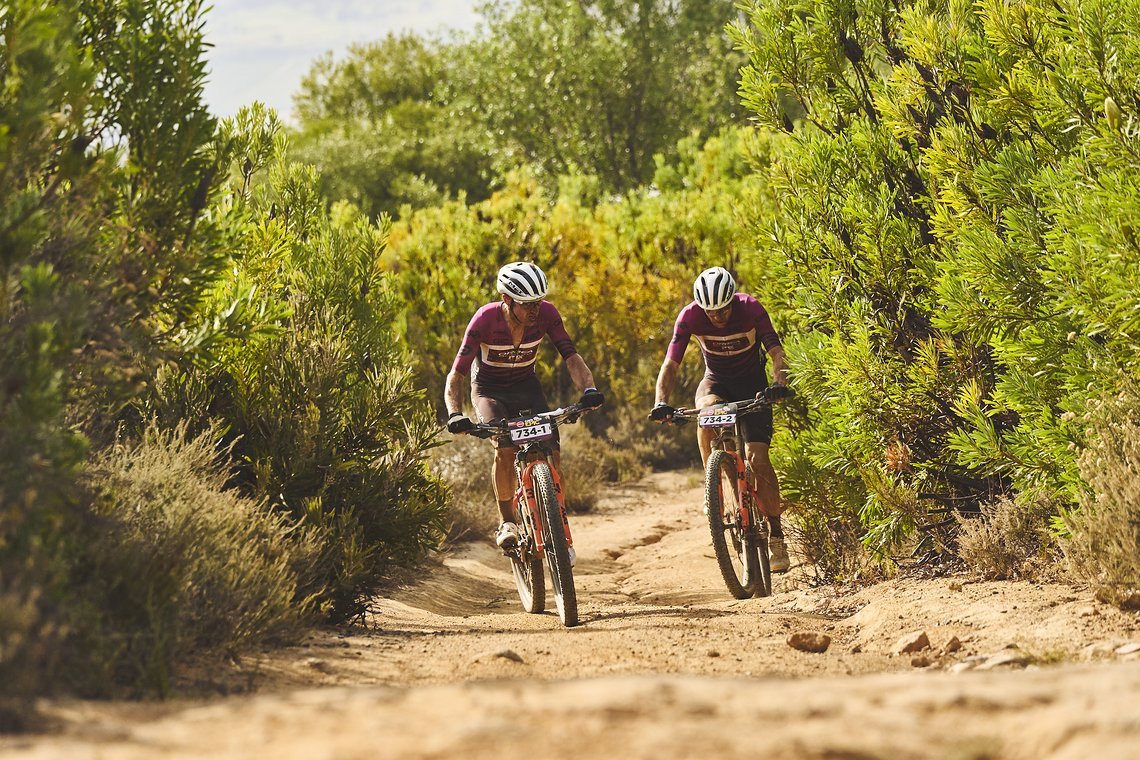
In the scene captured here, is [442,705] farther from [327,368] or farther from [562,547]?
[327,368]

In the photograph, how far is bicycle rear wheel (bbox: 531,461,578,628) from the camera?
7070 mm

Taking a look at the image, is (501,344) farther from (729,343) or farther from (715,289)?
(729,343)

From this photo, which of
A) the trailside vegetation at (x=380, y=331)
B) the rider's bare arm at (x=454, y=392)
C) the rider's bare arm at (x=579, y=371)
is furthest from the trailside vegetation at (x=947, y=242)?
the rider's bare arm at (x=454, y=392)

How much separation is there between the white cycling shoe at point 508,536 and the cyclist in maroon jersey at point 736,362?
1.15 m

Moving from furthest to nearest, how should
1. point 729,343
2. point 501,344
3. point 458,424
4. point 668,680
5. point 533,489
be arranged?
1. point 729,343
2. point 501,344
3. point 533,489
4. point 458,424
5. point 668,680

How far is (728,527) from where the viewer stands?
8.06 m

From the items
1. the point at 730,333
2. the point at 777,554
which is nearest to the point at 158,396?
the point at 730,333

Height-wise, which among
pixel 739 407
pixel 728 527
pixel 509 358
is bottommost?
pixel 728 527

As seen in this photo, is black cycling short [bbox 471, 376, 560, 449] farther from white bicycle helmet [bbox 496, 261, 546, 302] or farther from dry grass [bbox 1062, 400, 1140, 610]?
A: dry grass [bbox 1062, 400, 1140, 610]

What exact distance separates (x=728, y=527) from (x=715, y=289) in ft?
5.16

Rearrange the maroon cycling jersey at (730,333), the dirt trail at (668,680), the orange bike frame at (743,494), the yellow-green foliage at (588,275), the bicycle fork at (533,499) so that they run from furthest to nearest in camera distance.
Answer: the yellow-green foliage at (588,275)
the maroon cycling jersey at (730,333)
the orange bike frame at (743,494)
the bicycle fork at (533,499)
the dirt trail at (668,680)

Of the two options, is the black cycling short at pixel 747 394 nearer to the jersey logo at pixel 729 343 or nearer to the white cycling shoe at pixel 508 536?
the jersey logo at pixel 729 343

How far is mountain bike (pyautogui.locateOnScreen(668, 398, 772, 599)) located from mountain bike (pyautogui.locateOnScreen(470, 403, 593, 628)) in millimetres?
937

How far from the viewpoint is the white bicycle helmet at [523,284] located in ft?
24.8
